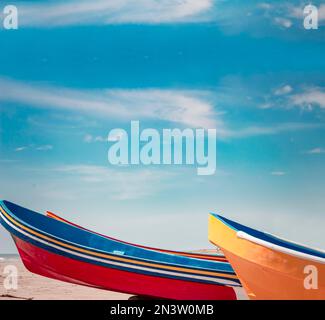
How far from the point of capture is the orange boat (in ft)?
23.2

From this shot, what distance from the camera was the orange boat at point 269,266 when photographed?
23.2ft

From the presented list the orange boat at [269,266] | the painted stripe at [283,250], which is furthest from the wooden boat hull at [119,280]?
the painted stripe at [283,250]

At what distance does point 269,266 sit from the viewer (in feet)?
24.4

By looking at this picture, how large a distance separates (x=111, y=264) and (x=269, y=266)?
305cm

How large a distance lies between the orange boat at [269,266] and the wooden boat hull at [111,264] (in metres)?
1.04

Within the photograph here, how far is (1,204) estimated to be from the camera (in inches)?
376

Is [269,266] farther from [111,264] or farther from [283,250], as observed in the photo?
[111,264]

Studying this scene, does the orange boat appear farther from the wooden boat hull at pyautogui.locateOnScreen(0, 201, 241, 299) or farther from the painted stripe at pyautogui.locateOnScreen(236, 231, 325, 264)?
the wooden boat hull at pyautogui.locateOnScreen(0, 201, 241, 299)

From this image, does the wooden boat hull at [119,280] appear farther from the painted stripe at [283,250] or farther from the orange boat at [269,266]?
the painted stripe at [283,250]

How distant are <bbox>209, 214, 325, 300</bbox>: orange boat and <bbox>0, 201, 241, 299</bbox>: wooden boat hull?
1042 millimetres

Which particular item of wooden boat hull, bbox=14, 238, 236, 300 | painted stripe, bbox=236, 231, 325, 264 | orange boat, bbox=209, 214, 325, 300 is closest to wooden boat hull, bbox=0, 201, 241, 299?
wooden boat hull, bbox=14, 238, 236, 300

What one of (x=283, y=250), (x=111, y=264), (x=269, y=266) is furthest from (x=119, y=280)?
(x=283, y=250)
